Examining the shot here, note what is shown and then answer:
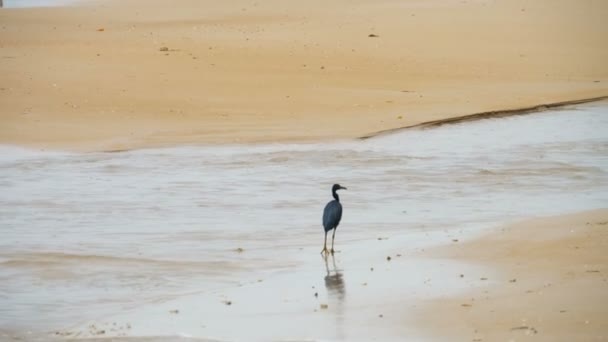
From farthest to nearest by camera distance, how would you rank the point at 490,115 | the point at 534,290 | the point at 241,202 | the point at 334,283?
the point at 490,115 → the point at 241,202 → the point at 334,283 → the point at 534,290

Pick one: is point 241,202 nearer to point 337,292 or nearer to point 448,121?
point 337,292

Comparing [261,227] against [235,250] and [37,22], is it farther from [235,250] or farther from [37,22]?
[37,22]

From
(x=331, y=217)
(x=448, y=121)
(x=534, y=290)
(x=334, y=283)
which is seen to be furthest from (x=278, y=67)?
(x=534, y=290)

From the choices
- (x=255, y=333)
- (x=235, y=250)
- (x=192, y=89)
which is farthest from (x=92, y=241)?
(x=192, y=89)

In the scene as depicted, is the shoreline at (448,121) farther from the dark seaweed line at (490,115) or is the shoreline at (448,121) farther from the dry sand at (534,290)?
the dry sand at (534,290)

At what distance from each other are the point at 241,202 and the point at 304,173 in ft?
5.70

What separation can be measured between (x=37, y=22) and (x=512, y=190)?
53.5 ft

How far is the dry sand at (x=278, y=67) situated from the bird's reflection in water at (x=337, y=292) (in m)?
7.11

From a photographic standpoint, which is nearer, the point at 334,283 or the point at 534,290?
the point at 534,290

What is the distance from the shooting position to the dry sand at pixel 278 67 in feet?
56.9

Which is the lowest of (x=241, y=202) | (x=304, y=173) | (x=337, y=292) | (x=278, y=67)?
(x=337, y=292)

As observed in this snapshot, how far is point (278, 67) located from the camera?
21.3m

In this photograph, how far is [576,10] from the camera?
27078mm

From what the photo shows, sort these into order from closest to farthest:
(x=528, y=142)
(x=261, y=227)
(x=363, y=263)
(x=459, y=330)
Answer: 1. (x=459, y=330)
2. (x=363, y=263)
3. (x=261, y=227)
4. (x=528, y=142)
